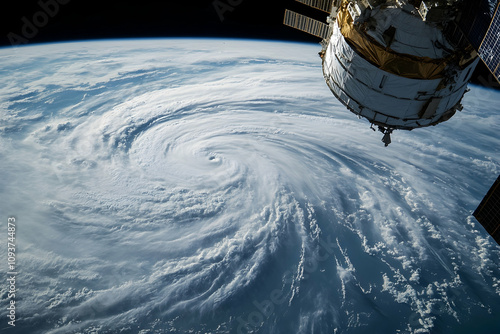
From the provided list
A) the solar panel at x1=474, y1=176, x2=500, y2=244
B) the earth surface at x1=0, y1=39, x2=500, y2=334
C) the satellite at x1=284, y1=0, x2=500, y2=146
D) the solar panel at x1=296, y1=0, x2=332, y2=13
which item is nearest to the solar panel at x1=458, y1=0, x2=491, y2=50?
the satellite at x1=284, y1=0, x2=500, y2=146

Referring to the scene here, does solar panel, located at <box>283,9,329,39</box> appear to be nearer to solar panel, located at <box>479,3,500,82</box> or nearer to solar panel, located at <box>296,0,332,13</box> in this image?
solar panel, located at <box>296,0,332,13</box>

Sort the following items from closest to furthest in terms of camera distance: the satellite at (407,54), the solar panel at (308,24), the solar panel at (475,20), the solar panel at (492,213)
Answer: the solar panel at (475,20)
the satellite at (407,54)
the solar panel at (492,213)
the solar panel at (308,24)

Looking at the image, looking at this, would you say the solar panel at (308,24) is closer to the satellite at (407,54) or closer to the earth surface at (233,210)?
the satellite at (407,54)

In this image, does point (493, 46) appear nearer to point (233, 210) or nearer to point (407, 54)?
point (407, 54)

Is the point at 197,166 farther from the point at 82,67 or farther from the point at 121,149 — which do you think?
the point at 82,67

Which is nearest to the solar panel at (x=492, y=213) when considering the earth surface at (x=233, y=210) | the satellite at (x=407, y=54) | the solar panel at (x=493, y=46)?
the satellite at (x=407, y=54)

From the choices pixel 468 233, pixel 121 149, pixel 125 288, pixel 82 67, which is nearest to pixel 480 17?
pixel 125 288

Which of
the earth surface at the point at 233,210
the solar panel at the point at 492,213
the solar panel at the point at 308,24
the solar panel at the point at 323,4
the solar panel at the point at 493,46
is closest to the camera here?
the solar panel at the point at 493,46
